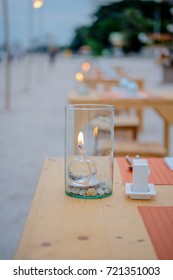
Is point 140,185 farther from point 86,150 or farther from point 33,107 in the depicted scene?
point 33,107

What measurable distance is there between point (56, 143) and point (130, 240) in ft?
13.6

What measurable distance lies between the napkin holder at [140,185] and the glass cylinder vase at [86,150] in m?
0.06

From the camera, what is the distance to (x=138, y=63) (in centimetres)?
2236

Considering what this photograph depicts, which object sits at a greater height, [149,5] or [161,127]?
[149,5]

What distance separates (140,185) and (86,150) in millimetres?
177

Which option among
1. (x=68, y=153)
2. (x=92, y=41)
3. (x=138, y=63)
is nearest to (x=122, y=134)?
(x=68, y=153)

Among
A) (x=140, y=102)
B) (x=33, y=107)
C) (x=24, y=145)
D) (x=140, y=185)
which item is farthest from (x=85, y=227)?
(x=33, y=107)

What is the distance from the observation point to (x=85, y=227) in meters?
1.17

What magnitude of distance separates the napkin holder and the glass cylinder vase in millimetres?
61

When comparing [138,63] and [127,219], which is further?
[138,63]

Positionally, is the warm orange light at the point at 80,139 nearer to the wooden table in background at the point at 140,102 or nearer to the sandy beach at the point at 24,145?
the sandy beach at the point at 24,145

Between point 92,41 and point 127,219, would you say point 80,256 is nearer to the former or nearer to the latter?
point 127,219

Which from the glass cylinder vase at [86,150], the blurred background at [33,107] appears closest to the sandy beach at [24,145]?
the blurred background at [33,107]
